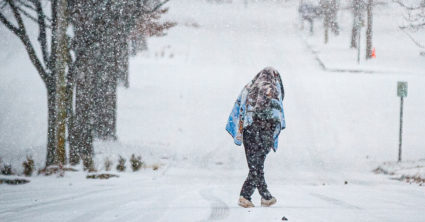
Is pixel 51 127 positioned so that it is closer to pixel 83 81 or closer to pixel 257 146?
pixel 83 81

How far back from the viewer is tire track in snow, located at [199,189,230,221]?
5.39m

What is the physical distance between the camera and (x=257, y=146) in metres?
5.84

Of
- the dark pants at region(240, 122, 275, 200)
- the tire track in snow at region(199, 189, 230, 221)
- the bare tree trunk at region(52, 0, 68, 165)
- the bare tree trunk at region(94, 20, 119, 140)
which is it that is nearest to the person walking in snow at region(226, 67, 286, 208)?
the dark pants at region(240, 122, 275, 200)

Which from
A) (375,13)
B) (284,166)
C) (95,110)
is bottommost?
(284,166)

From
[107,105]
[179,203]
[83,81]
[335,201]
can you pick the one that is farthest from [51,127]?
[335,201]

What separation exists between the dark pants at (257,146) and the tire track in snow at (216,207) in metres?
0.48

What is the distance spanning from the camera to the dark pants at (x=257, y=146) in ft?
19.1

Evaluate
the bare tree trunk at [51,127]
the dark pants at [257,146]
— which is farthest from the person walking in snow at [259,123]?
the bare tree trunk at [51,127]

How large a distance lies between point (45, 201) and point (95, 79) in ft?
23.3

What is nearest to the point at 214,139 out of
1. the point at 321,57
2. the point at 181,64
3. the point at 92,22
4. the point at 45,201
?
the point at 92,22

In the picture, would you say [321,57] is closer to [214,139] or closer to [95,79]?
[214,139]

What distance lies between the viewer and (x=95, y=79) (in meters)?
13.2

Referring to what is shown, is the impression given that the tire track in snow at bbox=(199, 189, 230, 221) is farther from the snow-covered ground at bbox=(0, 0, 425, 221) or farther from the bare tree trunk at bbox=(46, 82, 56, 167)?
the bare tree trunk at bbox=(46, 82, 56, 167)

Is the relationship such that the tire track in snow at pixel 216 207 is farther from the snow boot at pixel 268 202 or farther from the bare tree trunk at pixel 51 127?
the bare tree trunk at pixel 51 127
